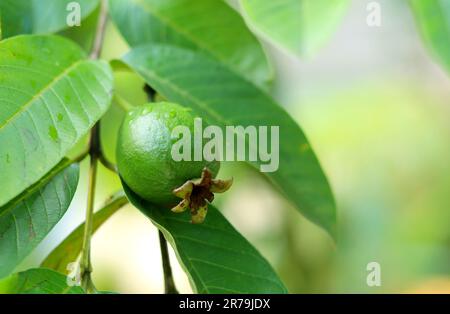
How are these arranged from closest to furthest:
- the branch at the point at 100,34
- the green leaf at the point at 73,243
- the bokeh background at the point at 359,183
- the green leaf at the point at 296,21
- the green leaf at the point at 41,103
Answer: the green leaf at the point at 41,103 → the green leaf at the point at 296,21 → the green leaf at the point at 73,243 → the branch at the point at 100,34 → the bokeh background at the point at 359,183

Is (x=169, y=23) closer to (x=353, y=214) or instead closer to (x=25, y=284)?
(x=25, y=284)

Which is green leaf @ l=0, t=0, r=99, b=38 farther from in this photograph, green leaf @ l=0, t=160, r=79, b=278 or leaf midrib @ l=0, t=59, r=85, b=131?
green leaf @ l=0, t=160, r=79, b=278

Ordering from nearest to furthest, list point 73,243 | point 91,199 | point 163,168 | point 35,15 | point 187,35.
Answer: point 163,168
point 91,199
point 73,243
point 35,15
point 187,35

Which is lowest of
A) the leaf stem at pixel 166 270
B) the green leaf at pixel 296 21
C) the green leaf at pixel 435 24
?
the leaf stem at pixel 166 270

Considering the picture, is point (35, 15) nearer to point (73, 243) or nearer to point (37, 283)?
point (73, 243)

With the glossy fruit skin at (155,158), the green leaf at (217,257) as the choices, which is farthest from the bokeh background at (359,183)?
the glossy fruit skin at (155,158)

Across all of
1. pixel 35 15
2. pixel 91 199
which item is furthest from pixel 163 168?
pixel 35 15

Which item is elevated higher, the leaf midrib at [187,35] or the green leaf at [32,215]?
the leaf midrib at [187,35]

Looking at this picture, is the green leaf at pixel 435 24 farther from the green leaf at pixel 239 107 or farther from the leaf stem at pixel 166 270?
the leaf stem at pixel 166 270
